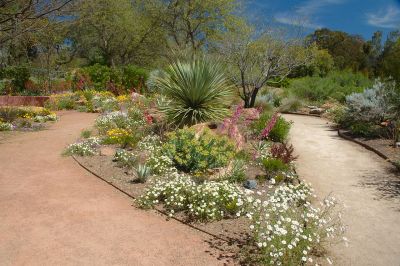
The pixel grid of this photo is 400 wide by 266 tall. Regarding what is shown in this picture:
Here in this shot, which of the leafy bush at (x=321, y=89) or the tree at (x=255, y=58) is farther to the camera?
the leafy bush at (x=321, y=89)

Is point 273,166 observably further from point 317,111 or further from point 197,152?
point 317,111

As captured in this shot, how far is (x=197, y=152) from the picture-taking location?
619 cm

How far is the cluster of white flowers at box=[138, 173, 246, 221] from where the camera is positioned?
470 centimetres

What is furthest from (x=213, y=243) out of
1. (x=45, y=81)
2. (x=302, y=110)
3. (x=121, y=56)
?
(x=121, y=56)

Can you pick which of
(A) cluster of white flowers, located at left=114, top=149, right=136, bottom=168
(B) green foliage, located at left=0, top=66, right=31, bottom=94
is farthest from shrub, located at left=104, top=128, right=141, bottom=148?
(B) green foliage, located at left=0, top=66, right=31, bottom=94

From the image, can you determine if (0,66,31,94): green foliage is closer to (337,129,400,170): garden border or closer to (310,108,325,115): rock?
(310,108,325,115): rock

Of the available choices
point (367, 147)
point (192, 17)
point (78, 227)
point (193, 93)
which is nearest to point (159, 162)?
point (78, 227)

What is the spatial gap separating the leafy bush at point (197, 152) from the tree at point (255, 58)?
5899mm

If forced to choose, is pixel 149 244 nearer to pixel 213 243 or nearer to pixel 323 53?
pixel 213 243

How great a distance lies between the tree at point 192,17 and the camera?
27.0 m

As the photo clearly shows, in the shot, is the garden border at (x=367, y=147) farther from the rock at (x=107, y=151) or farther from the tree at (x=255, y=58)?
the rock at (x=107, y=151)

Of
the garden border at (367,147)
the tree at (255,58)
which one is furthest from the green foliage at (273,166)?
the tree at (255,58)

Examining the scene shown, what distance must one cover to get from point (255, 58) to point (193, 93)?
493 cm

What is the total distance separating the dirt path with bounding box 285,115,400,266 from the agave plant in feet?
7.72
